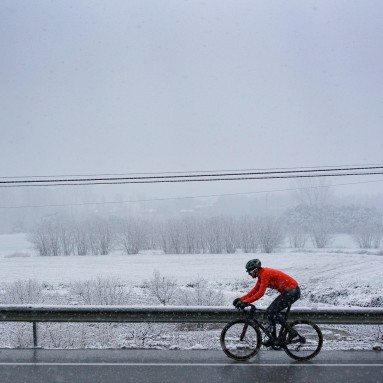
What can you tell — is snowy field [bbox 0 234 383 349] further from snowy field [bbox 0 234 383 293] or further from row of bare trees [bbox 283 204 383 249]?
row of bare trees [bbox 283 204 383 249]

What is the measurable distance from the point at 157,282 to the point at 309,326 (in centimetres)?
1615

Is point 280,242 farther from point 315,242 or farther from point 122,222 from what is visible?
point 122,222

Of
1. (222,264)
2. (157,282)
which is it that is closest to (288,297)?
(157,282)

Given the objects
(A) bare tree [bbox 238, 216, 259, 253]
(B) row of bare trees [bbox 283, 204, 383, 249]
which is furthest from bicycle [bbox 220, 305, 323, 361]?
(B) row of bare trees [bbox 283, 204, 383, 249]

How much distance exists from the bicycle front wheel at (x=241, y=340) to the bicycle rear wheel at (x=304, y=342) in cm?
52

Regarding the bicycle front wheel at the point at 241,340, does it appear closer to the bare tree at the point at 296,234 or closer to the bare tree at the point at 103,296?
the bare tree at the point at 103,296

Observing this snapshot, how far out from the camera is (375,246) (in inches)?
2995

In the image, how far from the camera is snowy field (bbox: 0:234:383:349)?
35.6 feet

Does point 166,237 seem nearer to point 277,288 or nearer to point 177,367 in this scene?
point 277,288

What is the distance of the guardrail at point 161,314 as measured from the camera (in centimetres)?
851

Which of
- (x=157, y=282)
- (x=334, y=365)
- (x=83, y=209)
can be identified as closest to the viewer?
(x=334, y=365)

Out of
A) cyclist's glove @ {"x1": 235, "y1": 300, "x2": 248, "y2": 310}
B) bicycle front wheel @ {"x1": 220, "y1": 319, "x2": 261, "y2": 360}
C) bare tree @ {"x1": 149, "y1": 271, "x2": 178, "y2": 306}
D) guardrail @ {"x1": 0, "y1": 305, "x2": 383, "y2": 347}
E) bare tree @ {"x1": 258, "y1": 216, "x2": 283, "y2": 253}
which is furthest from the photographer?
bare tree @ {"x1": 258, "y1": 216, "x2": 283, "y2": 253}

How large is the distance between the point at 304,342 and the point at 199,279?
24.5 metres

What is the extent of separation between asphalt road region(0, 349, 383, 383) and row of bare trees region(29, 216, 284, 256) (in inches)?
2330
